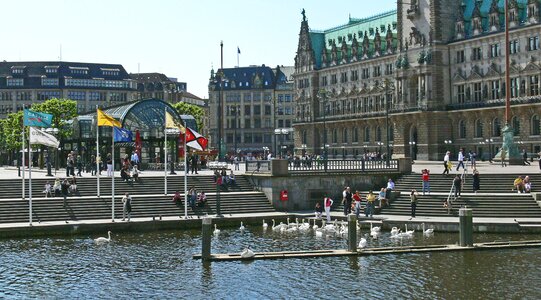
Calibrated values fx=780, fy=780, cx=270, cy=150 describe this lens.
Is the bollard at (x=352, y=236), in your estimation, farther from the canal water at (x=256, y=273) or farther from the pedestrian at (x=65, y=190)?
the pedestrian at (x=65, y=190)

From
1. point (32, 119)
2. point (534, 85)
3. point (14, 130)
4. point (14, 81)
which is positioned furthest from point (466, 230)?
point (14, 81)

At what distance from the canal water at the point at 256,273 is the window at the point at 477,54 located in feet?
233

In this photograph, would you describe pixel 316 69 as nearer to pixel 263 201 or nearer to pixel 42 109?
pixel 42 109

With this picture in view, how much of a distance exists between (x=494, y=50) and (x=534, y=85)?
420 inches

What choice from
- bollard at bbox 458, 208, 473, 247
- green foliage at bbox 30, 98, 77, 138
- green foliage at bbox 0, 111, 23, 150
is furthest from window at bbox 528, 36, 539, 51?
green foliage at bbox 0, 111, 23, 150

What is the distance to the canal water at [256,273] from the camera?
31.6 metres

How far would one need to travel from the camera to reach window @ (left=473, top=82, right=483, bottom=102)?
11175 centimetres

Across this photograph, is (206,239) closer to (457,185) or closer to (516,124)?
(457,185)

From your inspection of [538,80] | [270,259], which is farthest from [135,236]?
[538,80]

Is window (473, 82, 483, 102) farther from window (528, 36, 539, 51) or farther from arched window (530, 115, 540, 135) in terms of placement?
arched window (530, 115, 540, 135)

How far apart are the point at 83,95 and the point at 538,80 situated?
394ft

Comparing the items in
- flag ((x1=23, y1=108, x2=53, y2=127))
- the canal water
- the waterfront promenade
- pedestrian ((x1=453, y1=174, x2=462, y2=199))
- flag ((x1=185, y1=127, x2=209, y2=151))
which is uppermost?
flag ((x1=23, y1=108, x2=53, y2=127))

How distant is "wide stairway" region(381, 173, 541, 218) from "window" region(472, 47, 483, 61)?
176 ft

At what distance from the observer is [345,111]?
14938 centimetres
